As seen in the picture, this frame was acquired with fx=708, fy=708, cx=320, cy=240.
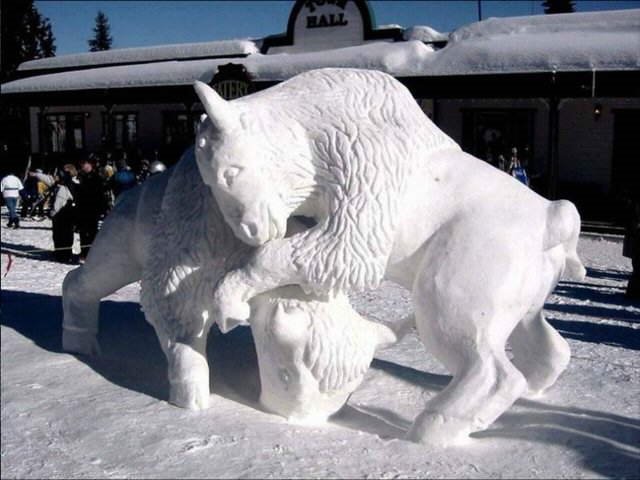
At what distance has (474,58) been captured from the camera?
1158 centimetres

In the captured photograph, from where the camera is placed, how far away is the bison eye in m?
2.76

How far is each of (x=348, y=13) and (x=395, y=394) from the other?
46.2ft

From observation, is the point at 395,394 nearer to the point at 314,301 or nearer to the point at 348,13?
the point at 314,301

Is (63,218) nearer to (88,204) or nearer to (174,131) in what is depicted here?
(88,204)

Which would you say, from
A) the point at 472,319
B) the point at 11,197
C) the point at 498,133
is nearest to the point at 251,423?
the point at 472,319

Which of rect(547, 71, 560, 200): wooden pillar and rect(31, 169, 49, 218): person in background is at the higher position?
rect(547, 71, 560, 200): wooden pillar

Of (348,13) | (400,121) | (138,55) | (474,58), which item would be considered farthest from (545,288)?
(138,55)

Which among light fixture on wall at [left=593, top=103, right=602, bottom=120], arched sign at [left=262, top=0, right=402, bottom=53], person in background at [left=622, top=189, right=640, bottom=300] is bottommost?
person in background at [left=622, top=189, right=640, bottom=300]

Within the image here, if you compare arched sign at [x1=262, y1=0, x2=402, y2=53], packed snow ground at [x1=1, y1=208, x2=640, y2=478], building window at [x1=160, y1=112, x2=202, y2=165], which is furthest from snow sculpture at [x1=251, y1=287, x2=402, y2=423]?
building window at [x1=160, y1=112, x2=202, y2=165]

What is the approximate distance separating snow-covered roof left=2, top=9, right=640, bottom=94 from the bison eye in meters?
8.88

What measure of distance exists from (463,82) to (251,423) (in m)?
9.44

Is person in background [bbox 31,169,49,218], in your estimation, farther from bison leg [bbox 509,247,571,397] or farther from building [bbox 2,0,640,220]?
bison leg [bbox 509,247,571,397]

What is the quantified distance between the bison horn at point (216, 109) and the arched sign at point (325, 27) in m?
13.6

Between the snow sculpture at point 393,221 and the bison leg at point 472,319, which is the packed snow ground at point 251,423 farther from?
the snow sculpture at point 393,221
